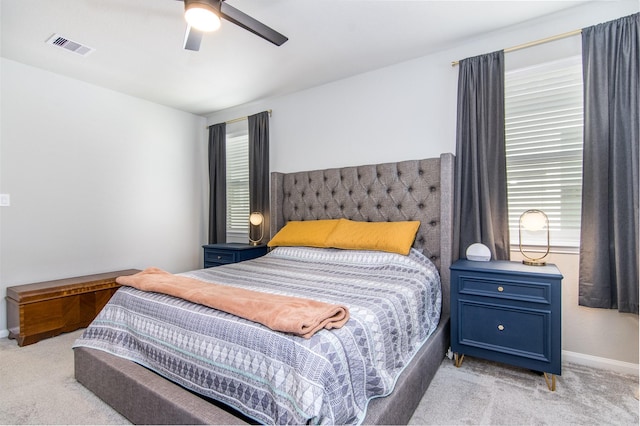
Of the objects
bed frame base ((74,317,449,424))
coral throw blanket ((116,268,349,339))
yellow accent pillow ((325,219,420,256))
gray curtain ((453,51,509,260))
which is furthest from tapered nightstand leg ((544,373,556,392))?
coral throw blanket ((116,268,349,339))

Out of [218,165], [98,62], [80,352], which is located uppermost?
[98,62]

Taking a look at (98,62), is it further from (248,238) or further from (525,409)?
(525,409)

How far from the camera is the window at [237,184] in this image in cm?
418

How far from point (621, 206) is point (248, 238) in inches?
141

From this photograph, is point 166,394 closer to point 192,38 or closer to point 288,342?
point 288,342

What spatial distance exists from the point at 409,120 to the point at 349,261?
1428 millimetres

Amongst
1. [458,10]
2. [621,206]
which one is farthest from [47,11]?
[621,206]

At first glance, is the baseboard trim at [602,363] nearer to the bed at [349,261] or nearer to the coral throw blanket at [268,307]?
the bed at [349,261]

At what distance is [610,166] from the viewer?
6.75ft

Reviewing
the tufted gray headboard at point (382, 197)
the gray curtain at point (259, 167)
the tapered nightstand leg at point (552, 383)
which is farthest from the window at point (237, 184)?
the tapered nightstand leg at point (552, 383)

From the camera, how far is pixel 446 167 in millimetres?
2471

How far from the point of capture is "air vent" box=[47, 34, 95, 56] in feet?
8.14

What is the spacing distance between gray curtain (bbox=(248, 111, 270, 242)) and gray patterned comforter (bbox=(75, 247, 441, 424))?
1610 mm

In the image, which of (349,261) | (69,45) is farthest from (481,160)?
(69,45)
